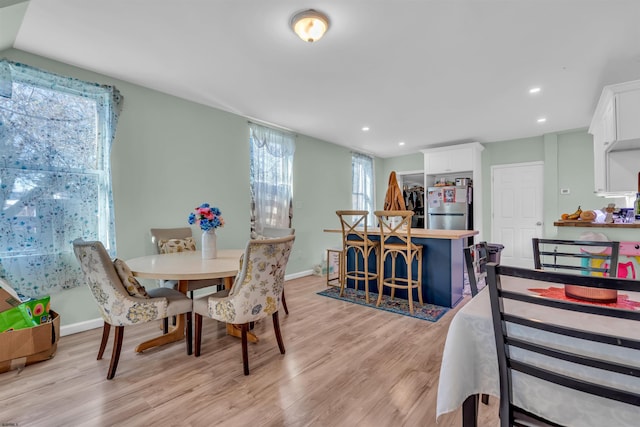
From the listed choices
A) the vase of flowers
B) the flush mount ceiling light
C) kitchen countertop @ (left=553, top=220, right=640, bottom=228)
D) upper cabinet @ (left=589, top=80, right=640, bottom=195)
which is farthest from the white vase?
upper cabinet @ (left=589, top=80, right=640, bottom=195)

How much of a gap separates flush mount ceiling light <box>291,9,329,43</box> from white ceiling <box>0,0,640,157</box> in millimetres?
54

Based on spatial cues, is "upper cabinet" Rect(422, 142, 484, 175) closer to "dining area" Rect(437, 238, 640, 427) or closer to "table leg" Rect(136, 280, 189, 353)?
"dining area" Rect(437, 238, 640, 427)

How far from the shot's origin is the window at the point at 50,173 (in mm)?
2303

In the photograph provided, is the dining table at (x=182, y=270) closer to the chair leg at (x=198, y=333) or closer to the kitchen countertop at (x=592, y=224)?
the chair leg at (x=198, y=333)

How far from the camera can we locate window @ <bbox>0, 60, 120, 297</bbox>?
230 centimetres

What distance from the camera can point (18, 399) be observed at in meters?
1.69

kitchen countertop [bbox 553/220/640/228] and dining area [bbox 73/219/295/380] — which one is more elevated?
kitchen countertop [bbox 553/220/640/228]

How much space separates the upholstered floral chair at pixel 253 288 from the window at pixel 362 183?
427 cm

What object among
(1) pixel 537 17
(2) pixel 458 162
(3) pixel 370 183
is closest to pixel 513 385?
(1) pixel 537 17

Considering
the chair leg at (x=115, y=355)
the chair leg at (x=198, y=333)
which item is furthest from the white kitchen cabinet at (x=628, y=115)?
the chair leg at (x=115, y=355)

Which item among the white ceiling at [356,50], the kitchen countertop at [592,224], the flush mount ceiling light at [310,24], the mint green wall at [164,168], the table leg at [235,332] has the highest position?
the white ceiling at [356,50]

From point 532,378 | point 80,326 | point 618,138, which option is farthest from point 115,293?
point 618,138

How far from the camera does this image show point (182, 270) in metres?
1.95

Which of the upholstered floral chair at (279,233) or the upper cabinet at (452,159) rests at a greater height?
the upper cabinet at (452,159)
